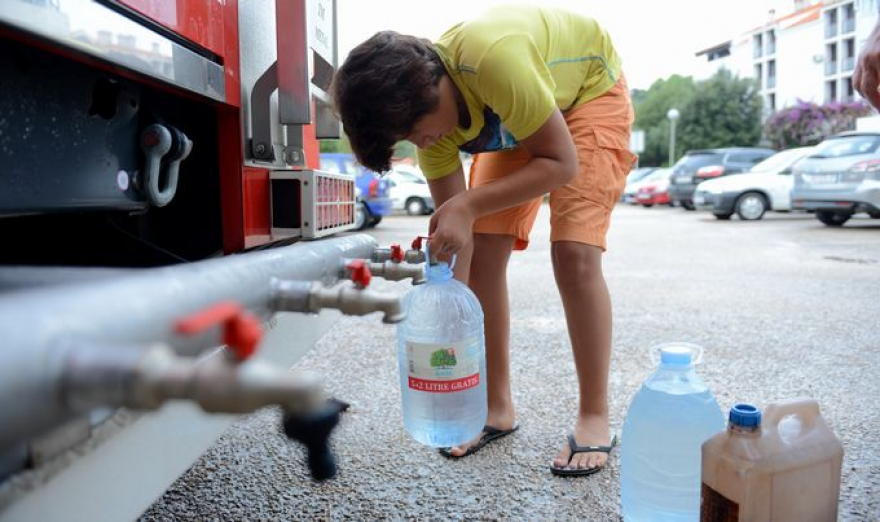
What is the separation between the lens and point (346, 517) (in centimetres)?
183

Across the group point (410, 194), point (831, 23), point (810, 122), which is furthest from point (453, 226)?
point (831, 23)

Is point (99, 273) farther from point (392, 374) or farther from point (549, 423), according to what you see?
point (392, 374)

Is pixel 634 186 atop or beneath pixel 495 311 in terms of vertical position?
atop

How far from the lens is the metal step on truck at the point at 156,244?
608 mm

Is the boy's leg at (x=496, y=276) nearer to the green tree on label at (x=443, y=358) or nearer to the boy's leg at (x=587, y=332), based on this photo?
the boy's leg at (x=587, y=332)

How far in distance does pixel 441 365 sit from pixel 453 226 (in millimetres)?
378

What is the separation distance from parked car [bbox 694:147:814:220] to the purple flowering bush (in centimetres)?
2277

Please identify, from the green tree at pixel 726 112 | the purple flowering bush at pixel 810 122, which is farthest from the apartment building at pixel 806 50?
the purple flowering bush at pixel 810 122

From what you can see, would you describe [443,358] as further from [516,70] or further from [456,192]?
[516,70]

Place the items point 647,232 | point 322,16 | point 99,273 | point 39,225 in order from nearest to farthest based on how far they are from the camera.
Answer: point 99,273 < point 39,225 < point 322,16 < point 647,232

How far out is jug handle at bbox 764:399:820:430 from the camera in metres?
1.57

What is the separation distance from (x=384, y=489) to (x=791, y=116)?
37.9m

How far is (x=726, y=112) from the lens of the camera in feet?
134

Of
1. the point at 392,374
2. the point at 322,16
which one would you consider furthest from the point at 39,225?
the point at 392,374
